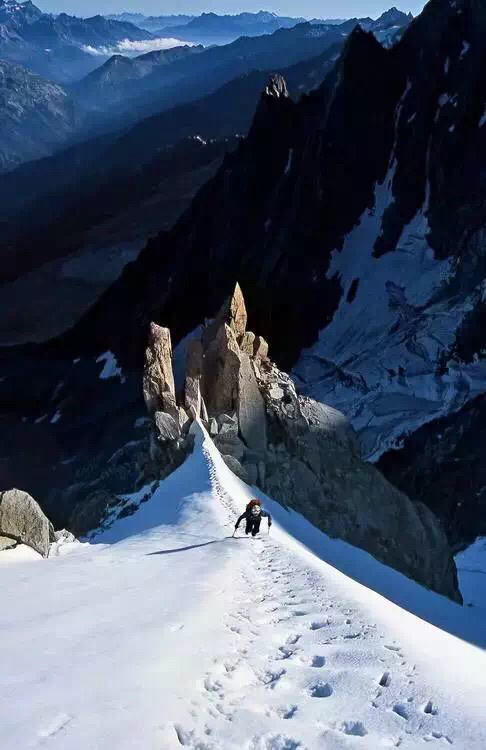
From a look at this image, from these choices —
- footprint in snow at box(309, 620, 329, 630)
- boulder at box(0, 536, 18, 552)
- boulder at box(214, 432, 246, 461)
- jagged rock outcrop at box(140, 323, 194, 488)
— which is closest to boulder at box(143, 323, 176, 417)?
jagged rock outcrop at box(140, 323, 194, 488)

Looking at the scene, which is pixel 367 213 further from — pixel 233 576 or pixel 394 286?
pixel 233 576

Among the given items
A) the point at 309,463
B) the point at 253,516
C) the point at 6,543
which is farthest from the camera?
the point at 309,463

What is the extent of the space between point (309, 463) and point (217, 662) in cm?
2265

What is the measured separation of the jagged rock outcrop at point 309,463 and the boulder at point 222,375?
0.05m

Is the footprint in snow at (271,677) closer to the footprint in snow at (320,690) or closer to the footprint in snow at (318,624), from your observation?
the footprint in snow at (320,690)

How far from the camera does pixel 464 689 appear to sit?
9.70 m

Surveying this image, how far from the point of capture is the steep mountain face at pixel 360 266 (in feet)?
165

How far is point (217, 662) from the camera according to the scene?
33.4 ft

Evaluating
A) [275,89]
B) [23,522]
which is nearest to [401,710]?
[23,522]

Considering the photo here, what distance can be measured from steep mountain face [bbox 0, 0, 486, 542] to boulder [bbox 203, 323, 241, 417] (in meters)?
18.5

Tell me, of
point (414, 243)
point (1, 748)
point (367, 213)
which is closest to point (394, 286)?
point (414, 243)

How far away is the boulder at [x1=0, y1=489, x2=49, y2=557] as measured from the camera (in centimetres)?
1889

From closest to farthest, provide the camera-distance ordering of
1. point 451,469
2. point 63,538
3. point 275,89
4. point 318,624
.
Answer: point 318,624
point 63,538
point 451,469
point 275,89

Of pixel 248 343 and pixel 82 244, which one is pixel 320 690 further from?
pixel 82 244
